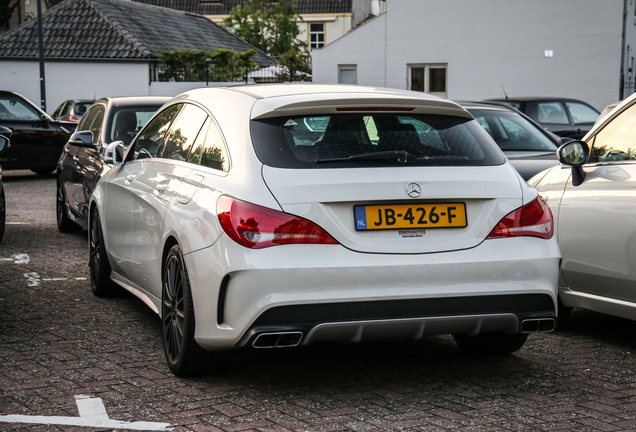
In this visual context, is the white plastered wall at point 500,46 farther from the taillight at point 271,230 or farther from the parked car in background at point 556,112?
the taillight at point 271,230

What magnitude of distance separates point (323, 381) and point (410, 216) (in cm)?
107

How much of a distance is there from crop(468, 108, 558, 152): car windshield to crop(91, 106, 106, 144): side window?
4205mm

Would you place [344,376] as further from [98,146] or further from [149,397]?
[98,146]

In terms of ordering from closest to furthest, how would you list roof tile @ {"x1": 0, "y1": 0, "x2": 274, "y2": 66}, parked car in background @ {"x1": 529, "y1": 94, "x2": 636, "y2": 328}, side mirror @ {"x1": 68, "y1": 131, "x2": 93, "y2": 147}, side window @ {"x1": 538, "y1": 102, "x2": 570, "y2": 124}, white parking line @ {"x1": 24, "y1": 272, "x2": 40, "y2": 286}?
parked car in background @ {"x1": 529, "y1": 94, "x2": 636, "y2": 328} → white parking line @ {"x1": 24, "y1": 272, "x2": 40, "y2": 286} → side mirror @ {"x1": 68, "y1": 131, "x2": 93, "y2": 147} → side window @ {"x1": 538, "y1": 102, "x2": 570, "y2": 124} → roof tile @ {"x1": 0, "y1": 0, "x2": 274, "y2": 66}

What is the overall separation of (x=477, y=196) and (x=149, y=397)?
74.5 inches

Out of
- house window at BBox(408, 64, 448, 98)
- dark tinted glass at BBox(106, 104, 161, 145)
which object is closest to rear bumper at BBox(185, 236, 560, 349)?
dark tinted glass at BBox(106, 104, 161, 145)

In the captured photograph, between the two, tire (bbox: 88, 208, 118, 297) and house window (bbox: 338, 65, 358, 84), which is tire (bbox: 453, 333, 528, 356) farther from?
house window (bbox: 338, 65, 358, 84)

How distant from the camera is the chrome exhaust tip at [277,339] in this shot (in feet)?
13.5

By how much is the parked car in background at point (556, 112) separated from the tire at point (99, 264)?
10004mm

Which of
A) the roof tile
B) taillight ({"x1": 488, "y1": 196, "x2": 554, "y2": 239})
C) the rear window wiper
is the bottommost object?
taillight ({"x1": 488, "y1": 196, "x2": 554, "y2": 239})

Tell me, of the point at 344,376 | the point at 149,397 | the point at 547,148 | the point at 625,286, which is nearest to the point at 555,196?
the point at 625,286

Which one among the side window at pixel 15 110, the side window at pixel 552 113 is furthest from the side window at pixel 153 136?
the side window at pixel 15 110

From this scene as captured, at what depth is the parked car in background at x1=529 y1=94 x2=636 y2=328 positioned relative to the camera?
5.29 m

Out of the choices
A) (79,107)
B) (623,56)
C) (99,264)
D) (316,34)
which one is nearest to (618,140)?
(99,264)
